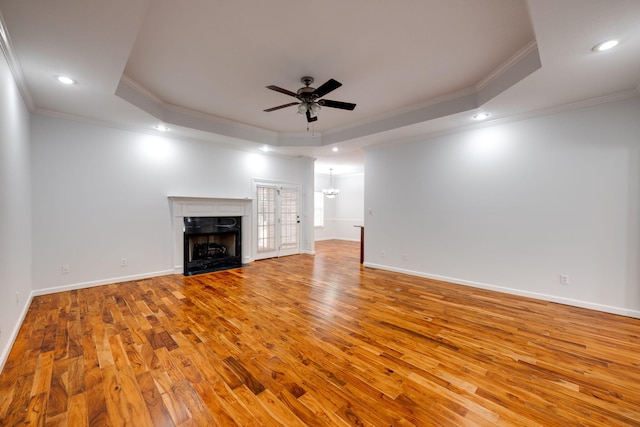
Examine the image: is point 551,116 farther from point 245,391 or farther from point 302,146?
point 245,391

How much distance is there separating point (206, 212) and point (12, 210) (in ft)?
9.50

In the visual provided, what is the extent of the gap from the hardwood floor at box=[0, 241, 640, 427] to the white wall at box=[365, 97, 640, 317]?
525mm

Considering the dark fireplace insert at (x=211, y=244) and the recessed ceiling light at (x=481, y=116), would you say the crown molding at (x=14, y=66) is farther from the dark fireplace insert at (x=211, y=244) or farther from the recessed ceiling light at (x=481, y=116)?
the recessed ceiling light at (x=481, y=116)

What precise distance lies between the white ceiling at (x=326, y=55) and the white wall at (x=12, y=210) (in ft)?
1.16

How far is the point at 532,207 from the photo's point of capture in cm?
387

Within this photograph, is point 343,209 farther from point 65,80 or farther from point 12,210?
point 12,210

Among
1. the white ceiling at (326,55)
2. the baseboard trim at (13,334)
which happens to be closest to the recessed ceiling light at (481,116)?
the white ceiling at (326,55)

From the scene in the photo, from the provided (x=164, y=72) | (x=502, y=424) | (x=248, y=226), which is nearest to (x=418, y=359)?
(x=502, y=424)

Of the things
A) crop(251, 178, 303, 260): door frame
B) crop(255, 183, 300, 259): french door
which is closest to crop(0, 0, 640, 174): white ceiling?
crop(251, 178, 303, 260): door frame

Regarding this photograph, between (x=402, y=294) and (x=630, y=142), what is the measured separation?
3.38 meters

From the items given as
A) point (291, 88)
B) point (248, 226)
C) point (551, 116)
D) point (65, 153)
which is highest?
point (291, 88)

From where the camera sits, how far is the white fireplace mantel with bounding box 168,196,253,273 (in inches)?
200

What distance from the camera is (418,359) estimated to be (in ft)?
7.34

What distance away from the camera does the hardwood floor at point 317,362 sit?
64.8 inches
